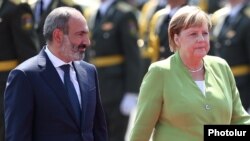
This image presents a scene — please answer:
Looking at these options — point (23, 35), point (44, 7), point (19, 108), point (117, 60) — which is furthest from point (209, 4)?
point (19, 108)

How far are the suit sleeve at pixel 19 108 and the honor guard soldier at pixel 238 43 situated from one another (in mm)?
4485

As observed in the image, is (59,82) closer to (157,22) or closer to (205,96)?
(205,96)

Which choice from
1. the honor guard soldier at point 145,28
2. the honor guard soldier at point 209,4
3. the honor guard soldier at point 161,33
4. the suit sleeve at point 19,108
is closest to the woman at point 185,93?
A: the suit sleeve at point 19,108

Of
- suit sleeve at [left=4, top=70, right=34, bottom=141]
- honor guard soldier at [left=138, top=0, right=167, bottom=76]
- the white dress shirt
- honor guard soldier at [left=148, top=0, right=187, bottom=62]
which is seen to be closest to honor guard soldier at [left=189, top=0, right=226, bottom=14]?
honor guard soldier at [left=138, top=0, right=167, bottom=76]

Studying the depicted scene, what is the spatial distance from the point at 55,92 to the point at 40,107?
0.12 meters

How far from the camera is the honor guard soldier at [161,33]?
9.91 metres

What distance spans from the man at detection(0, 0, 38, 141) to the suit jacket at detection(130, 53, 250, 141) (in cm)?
302

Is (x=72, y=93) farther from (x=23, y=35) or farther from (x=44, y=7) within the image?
(x=44, y=7)

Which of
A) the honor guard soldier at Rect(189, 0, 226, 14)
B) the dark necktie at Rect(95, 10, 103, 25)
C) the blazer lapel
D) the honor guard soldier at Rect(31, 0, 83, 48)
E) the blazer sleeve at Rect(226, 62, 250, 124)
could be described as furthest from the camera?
the honor guard soldier at Rect(189, 0, 226, 14)

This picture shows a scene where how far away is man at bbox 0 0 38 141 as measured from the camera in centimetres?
889

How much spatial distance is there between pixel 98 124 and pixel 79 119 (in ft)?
0.93

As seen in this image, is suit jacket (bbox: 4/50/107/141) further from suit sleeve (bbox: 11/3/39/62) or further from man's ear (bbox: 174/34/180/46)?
suit sleeve (bbox: 11/3/39/62)

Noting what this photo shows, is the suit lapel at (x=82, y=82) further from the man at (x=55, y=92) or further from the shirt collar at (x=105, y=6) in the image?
the shirt collar at (x=105, y=6)

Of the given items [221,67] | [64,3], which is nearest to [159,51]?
[64,3]
